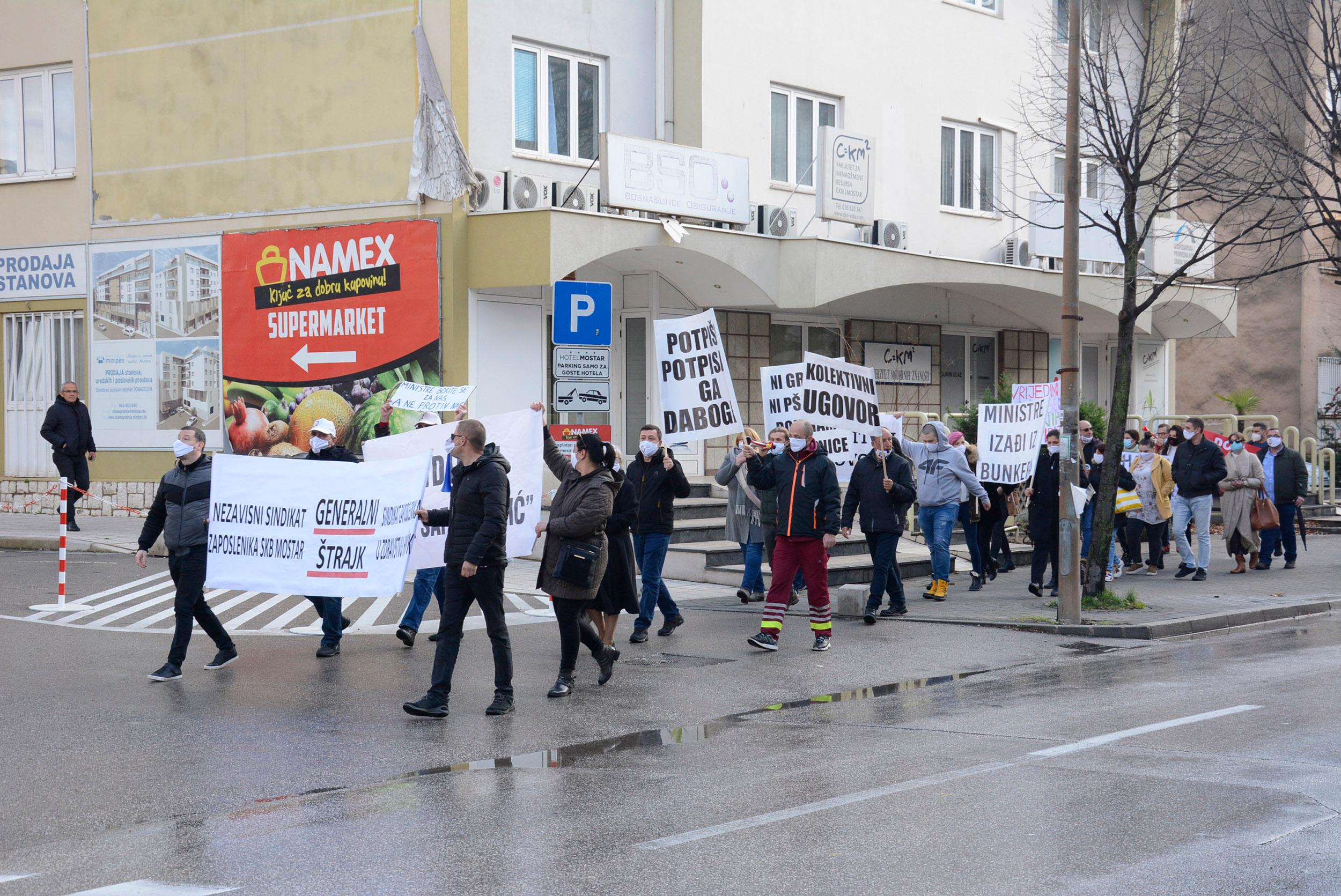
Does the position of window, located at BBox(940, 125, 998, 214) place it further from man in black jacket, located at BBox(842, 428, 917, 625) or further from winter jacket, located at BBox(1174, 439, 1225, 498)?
man in black jacket, located at BBox(842, 428, 917, 625)

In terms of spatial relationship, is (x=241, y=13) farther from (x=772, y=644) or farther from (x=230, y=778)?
(x=230, y=778)

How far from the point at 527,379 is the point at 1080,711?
12.0 m

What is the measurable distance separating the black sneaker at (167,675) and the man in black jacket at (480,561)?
7.28ft

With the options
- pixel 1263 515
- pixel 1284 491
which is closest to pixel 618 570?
pixel 1263 515

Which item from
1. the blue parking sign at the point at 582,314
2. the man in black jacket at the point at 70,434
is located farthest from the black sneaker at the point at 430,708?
the man in black jacket at the point at 70,434

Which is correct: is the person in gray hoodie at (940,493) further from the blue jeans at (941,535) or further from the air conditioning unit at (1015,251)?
the air conditioning unit at (1015,251)

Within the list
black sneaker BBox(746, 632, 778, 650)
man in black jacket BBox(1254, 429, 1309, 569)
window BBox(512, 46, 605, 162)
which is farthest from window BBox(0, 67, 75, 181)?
man in black jacket BBox(1254, 429, 1309, 569)

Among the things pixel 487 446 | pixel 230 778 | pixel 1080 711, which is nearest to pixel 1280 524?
pixel 1080 711

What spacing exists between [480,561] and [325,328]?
462 inches

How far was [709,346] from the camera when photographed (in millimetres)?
14766

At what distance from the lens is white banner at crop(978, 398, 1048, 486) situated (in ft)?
55.9

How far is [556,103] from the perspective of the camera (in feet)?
67.7

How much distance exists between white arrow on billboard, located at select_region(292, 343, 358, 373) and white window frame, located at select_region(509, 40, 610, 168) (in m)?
3.62

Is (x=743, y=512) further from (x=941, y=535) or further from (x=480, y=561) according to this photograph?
(x=480, y=561)
